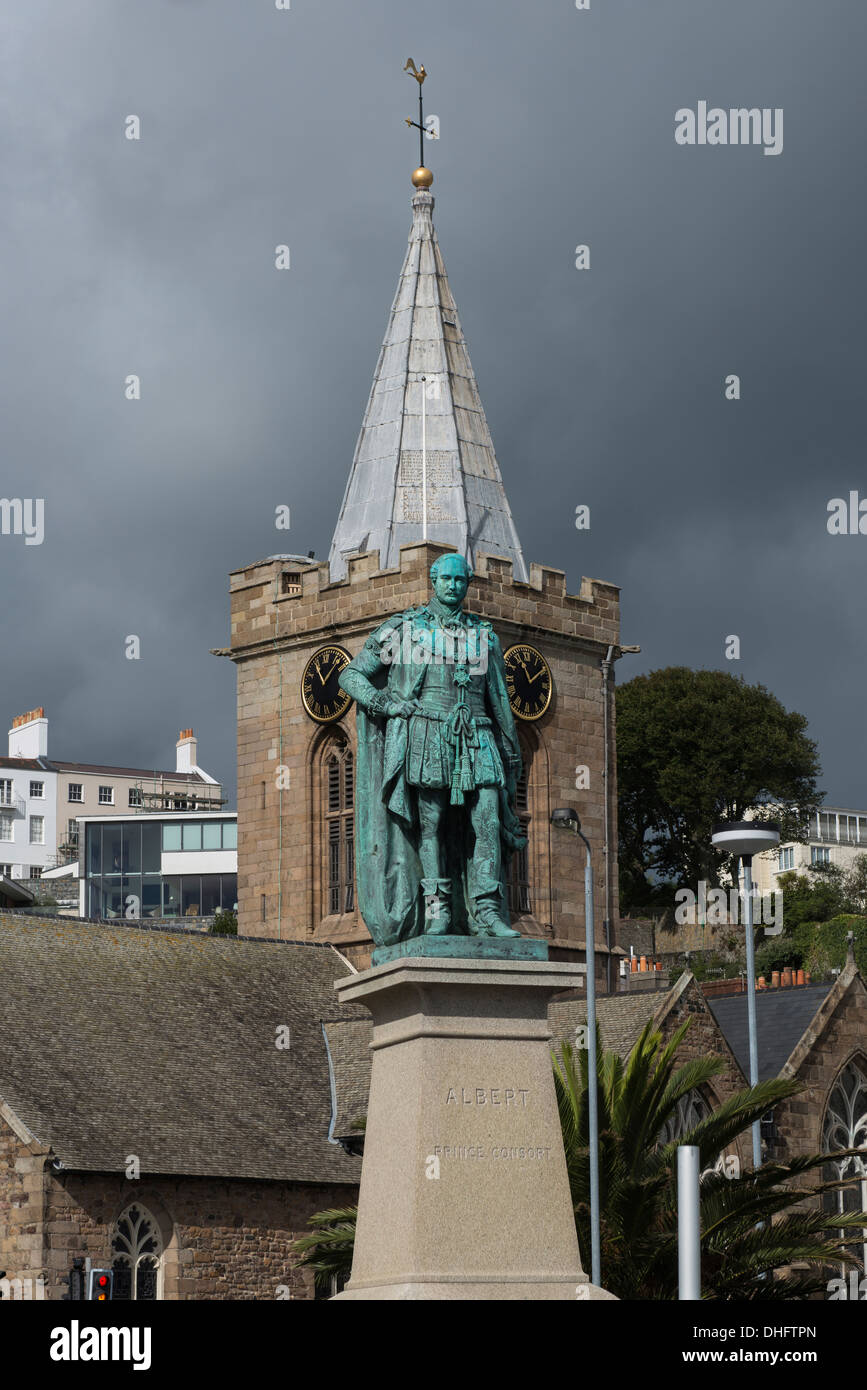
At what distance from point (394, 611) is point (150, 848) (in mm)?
55096

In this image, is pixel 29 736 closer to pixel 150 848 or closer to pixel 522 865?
pixel 150 848

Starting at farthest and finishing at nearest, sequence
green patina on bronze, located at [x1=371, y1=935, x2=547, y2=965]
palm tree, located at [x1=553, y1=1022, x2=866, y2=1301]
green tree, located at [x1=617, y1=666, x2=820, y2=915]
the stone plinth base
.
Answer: green tree, located at [x1=617, y1=666, x2=820, y2=915] < palm tree, located at [x1=553, y1=1022, x2=866, y2=1301] < green patina on bronze, located at [x1=371, y1=935, x2=547, y2=965] < the stone plinth base

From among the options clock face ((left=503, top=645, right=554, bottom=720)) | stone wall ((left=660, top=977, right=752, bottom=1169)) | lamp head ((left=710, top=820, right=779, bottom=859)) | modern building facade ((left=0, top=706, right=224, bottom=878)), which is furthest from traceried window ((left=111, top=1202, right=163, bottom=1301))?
modern building facade ((left=0, top=706, right=224, bottom=878))

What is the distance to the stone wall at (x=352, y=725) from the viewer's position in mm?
48594

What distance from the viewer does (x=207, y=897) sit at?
9838 centimetres

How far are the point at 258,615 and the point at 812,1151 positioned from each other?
62.8ft

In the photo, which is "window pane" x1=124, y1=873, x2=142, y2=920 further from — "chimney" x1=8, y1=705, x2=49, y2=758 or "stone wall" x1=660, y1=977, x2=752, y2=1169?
"stone wall" x1=660, y1=977, x2=752, y2=1169

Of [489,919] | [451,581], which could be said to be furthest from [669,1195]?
[451,581]

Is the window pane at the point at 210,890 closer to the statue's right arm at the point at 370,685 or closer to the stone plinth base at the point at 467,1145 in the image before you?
the statue's right arm at the point at 370,685

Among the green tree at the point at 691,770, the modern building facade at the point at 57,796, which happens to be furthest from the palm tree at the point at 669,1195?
the modern building facade at the point at 57,796

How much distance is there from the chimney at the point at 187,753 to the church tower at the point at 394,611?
73.4 meters

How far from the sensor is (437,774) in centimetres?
1356

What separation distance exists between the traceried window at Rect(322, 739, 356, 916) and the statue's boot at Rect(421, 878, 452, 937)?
34426 mm

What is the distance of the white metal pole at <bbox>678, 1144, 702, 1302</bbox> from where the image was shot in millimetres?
8961
